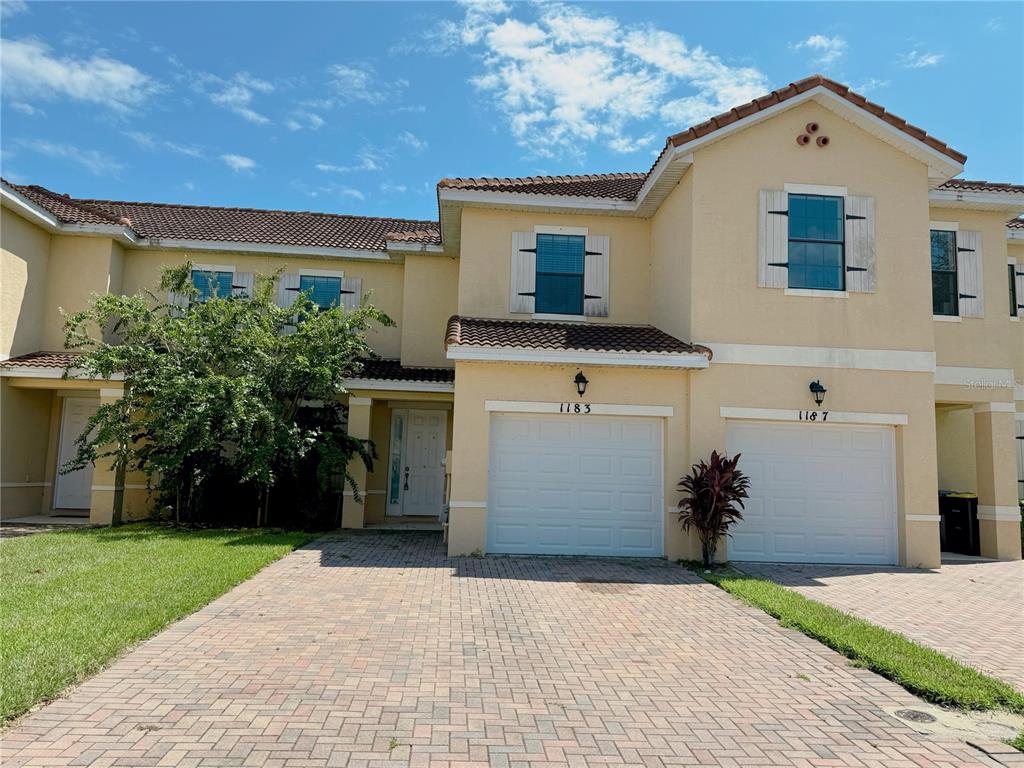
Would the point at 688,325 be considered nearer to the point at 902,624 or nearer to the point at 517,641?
the point at 902,624

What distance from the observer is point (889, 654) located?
609 cm

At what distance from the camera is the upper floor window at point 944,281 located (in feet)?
42.3

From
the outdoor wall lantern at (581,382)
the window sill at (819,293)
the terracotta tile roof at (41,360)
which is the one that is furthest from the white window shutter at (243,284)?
the window sill at (819,293)

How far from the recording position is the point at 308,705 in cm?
473

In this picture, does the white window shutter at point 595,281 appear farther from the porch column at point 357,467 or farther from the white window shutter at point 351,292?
the white window shutter at point 351,292

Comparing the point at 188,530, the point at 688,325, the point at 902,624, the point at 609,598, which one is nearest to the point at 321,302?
the point at 188,530

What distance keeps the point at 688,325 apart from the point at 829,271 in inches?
103

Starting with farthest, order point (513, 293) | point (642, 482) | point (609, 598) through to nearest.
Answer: point (513, 293) < point (642, 482) < point (609, 598)

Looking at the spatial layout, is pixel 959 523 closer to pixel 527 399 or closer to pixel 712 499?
pixel 712 499

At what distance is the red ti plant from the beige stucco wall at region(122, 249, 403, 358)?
8323mm

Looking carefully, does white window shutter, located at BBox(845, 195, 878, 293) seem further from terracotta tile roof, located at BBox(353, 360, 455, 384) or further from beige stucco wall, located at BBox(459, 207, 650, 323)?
terracotta tile roof, located at BBox(353, 360, 455, 384)

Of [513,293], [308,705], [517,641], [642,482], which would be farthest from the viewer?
[513,293]

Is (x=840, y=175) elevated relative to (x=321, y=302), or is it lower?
elevated

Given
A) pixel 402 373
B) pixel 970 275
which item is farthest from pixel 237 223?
pixel 970 275
